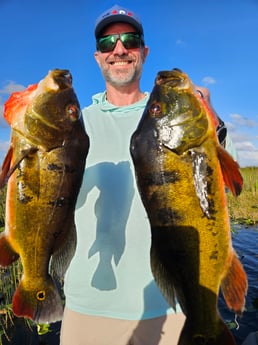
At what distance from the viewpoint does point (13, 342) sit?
7.80 m

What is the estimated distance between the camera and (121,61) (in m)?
4.32

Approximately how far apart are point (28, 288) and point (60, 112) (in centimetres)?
145

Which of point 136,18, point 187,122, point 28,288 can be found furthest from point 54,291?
point 136,18

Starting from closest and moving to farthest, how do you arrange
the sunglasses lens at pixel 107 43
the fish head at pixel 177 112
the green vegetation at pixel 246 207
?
the fish head at pixel 177 112, the sunglasses lens at pixel 107 43, the green vegetation at pixel 246 207

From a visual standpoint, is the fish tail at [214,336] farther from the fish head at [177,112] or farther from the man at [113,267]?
the fish head at [177,112]

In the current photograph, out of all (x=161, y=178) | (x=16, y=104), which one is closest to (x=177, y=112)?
(x=161, y=178)

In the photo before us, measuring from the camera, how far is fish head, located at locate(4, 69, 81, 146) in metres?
2.89

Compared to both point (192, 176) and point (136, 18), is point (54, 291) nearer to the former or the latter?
point (192, 176)

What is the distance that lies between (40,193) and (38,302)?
0.88m

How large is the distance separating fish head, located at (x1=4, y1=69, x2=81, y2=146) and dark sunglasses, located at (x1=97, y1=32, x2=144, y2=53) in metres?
1.38

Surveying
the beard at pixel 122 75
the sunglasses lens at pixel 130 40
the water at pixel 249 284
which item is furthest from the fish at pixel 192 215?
the water at pixel 249 284

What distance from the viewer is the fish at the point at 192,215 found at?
2682mm

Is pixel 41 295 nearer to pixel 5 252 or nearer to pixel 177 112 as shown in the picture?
pixel 5 252

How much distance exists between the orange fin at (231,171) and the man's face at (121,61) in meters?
2.06
